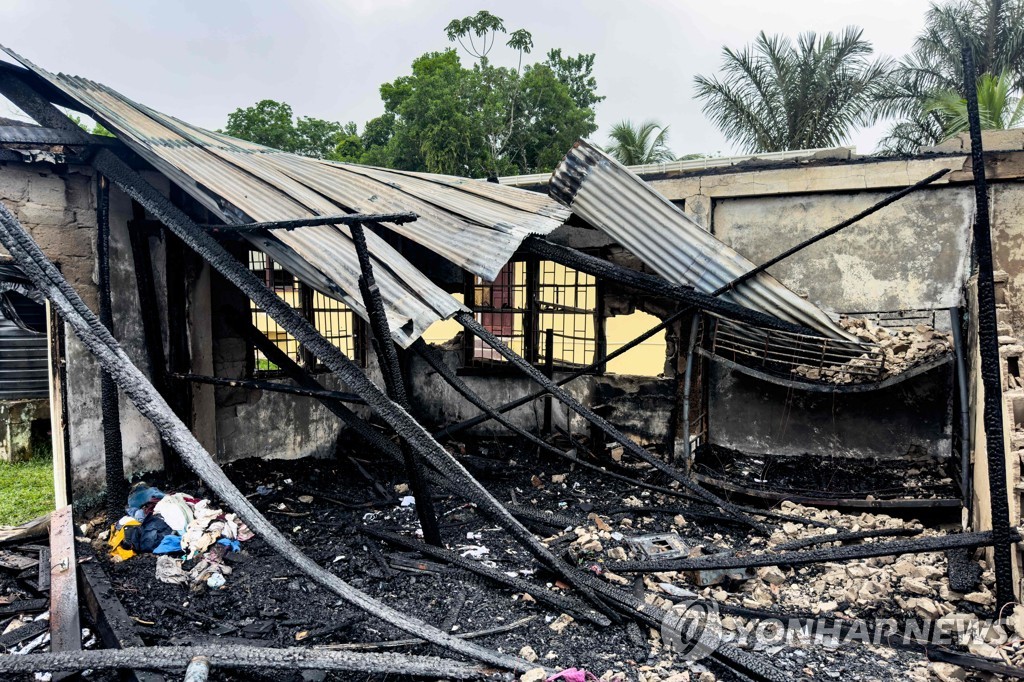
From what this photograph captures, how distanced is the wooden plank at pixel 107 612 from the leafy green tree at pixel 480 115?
1612 cm

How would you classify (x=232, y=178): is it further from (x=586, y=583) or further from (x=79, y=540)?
(x=586, y=583)

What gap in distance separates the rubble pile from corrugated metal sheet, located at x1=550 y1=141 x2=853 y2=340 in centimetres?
80

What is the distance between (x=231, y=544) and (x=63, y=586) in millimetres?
1125

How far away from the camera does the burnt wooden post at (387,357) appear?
11.7 ft

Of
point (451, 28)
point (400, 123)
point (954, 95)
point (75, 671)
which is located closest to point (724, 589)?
point (75, 671)

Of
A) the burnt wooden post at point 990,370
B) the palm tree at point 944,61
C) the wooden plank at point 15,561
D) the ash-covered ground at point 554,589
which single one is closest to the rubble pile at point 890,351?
the ash-covered ground at point 554,589

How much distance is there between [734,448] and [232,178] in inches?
236

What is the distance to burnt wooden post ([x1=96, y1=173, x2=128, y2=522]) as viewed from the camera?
5121mm

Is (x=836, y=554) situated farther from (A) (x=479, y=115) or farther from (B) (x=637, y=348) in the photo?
(A) (x=479, y=115)

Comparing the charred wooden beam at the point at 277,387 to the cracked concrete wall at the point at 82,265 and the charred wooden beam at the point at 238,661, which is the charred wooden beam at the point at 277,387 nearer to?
the cracked concrete wall at the point at 82,265

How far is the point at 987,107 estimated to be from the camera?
12.3 m

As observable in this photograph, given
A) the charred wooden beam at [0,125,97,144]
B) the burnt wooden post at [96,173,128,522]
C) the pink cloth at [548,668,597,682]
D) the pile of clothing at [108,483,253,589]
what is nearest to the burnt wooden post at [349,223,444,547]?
the pile of clothing at [108,483,253,589]

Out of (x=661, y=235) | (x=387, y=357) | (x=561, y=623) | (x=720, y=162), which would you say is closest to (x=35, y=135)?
(x=387, y=357)

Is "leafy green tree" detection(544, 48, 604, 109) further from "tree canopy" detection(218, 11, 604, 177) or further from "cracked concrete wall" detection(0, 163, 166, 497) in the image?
"cracked concrete wall" detection(0, 163, 166, 497)
